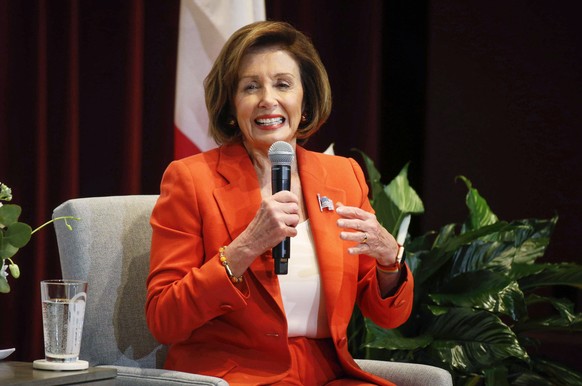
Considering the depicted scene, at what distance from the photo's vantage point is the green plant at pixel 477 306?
125 inches

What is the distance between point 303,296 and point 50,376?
679mm

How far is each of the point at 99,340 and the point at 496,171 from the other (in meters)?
2.88

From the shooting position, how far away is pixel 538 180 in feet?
15.2

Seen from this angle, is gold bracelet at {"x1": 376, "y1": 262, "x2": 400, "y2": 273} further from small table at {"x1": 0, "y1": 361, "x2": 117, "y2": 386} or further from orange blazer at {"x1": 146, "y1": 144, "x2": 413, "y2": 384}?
small table at {"x1": 0, "y1": 361, "x2": 117, "y2": 386}

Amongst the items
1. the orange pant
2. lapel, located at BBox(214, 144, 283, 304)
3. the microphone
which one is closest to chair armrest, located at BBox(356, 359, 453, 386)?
the orange pant

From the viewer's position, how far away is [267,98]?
233 cm

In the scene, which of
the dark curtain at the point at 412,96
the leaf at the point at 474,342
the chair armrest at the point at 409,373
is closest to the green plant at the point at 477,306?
the leaf at the point at 474,342

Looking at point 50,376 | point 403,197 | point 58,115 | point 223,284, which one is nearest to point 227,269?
point 223,284

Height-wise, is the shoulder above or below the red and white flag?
below

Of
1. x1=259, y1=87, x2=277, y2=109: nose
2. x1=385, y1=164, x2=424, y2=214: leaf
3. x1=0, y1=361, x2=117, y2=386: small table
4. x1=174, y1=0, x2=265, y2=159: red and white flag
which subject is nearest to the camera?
x1=0, y1=361, x2=117, y2=386: small table

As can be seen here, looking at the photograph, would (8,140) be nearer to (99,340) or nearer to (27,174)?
(27,174)

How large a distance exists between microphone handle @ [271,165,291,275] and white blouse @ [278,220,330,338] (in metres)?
0.22

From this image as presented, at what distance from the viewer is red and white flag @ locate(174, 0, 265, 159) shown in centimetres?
332

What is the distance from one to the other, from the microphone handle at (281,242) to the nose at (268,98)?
327mm
